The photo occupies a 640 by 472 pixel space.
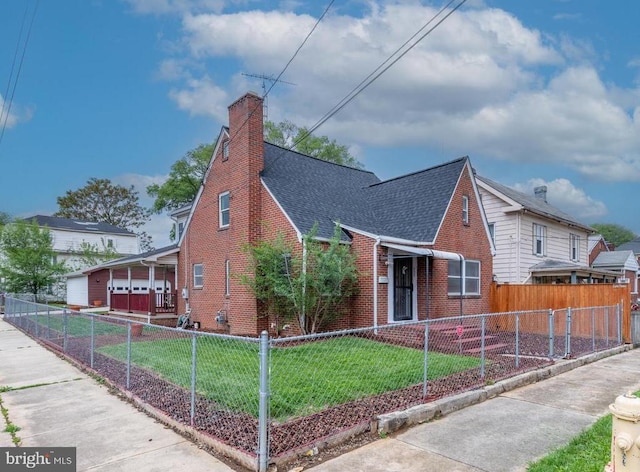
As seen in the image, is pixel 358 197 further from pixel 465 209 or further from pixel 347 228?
pixel 347 228

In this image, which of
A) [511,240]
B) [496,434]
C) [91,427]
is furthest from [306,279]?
[511,240]

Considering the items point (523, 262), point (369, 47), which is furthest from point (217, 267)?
point (523, 262)

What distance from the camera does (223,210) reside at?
14.7 meters

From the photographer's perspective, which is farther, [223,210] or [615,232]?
[615,232]

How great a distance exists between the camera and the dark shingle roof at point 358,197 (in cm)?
1287

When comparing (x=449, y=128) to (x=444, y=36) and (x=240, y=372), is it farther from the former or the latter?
(x=240, y=372)

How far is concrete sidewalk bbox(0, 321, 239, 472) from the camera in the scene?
13.6ft

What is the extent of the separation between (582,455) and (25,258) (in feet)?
103

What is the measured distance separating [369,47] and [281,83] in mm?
4445

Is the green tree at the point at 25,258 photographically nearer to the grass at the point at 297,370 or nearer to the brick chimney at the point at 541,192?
the grass at the point at 297,370

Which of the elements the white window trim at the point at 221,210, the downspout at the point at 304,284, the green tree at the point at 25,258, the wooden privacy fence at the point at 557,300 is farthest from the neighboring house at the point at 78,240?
the wooden privacy fence at the point at 557,300

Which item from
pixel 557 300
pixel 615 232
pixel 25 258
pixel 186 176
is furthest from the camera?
pixel 615 232

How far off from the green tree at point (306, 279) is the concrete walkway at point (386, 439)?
485 centimetres

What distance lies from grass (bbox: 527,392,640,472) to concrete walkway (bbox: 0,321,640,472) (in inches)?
5.9
